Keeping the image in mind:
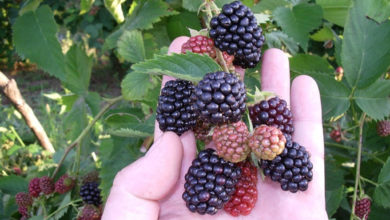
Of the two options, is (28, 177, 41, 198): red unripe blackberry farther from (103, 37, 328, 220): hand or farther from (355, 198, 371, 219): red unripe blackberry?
(355, 198, 371, 219): red unripe blackberry

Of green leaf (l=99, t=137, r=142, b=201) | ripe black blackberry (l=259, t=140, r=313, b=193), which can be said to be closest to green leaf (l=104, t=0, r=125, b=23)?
green leaf (l=99, t=137, r=142, b=201)

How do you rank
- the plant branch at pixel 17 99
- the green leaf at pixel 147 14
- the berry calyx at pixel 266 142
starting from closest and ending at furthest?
the berry calyx at pixel 266 142
the green leaf at pixel 147 14
the plant branch at pixel 17 99

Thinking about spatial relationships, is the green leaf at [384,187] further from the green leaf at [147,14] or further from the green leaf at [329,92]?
the green leaf at [147,14]

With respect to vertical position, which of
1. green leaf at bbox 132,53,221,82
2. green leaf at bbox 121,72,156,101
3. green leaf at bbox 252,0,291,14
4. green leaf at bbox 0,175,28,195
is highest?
green leaf at bbox 132,53,221,82

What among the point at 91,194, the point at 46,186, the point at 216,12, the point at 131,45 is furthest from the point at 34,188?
the point at 216,12

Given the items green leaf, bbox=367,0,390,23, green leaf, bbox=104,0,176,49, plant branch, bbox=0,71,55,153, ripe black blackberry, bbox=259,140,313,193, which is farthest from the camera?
plant branch, bbox=0,71,55,153

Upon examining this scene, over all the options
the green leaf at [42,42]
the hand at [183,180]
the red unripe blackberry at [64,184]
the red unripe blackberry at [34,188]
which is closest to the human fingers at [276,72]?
the hand at [183,180]

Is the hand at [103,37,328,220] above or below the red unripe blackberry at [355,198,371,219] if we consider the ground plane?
above
